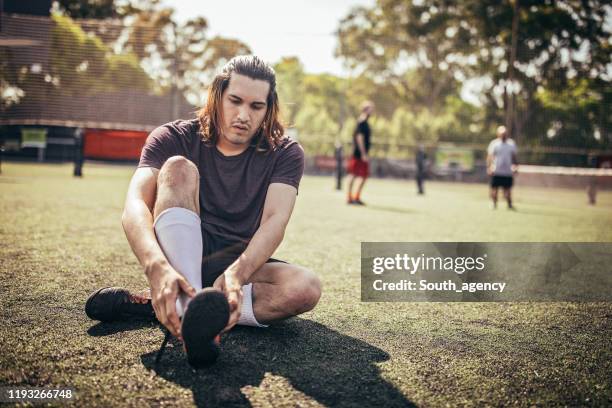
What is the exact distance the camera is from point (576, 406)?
1768mm

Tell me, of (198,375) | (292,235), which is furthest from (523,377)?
(292,235)

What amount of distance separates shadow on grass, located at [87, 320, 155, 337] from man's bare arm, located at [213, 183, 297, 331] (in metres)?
0.67

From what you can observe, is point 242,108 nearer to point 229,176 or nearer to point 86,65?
point 229,176

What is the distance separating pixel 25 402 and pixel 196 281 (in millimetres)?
672

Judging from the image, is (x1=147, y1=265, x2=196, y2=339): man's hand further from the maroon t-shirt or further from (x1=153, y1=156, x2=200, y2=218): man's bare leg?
the maroon t-shirt

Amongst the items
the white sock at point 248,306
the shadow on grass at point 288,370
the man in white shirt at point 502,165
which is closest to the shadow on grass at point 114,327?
the shadow on grass at point 288,370

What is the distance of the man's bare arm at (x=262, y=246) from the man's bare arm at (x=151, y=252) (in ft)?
0.63

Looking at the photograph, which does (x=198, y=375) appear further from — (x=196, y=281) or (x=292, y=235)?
(x=292, y=235)

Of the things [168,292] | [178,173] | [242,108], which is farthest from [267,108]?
[168,292]

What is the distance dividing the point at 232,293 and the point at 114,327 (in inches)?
33.5

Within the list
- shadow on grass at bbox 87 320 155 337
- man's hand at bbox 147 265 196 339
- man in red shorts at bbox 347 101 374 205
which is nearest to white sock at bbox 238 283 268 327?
shadow on grass at bbox 87 320 155 337

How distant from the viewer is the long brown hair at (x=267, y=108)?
100 inches

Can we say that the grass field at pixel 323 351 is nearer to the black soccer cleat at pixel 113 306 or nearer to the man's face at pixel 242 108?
the black soccer cleat at pixel 113 306

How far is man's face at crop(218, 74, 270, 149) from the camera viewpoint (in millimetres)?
2463
